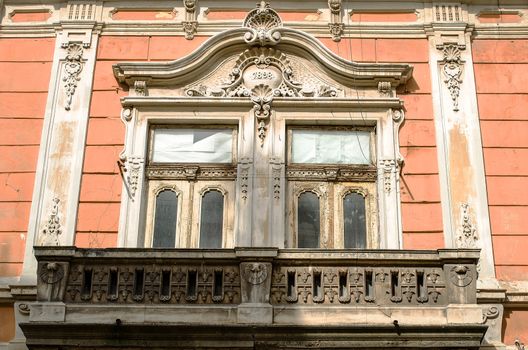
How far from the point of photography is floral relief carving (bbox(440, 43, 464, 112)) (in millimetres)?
12837

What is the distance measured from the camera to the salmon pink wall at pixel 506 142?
1180 cm

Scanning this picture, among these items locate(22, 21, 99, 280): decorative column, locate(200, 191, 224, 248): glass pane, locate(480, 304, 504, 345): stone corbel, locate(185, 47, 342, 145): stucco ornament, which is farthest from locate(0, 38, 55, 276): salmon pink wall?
locate(480, 304, 504, 345): stone corbel

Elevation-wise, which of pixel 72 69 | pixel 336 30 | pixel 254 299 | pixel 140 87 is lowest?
pixel 254 299

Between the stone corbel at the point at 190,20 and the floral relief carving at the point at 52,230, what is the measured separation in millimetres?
3406

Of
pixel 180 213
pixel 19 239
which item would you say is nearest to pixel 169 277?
pixel 180 213

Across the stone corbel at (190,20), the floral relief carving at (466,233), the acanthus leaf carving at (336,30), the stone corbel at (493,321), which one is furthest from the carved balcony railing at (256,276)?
the stone corbel at (190,20)

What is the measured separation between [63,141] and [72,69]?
4.05ft

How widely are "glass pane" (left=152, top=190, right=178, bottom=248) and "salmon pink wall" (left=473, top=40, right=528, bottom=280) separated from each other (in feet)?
14.3

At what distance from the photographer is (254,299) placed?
1037 centimetres

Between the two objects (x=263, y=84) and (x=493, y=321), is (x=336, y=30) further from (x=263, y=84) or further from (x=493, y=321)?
(x=493, y=321)

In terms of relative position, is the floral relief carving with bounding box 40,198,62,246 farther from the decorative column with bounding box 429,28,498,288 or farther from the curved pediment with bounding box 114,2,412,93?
the decorative column with bounding box 429,28,498,288

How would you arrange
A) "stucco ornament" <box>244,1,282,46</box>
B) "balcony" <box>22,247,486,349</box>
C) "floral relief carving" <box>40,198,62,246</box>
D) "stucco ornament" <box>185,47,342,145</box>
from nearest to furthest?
"balcony" <box>22,247,486,349</box>
"floral relief carving" <box>40,198,62,246</box>
"stucco ornament" <box>185,47,342,145</box>
"stucco ornament" <box>244,1,282,46</box>

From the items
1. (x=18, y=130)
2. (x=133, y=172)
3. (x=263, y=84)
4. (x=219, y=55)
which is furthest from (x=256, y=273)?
(x=18, y=130)

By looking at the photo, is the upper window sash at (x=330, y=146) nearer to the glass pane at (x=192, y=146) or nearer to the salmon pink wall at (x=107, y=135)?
the glass pane at (x=192, y=146)
